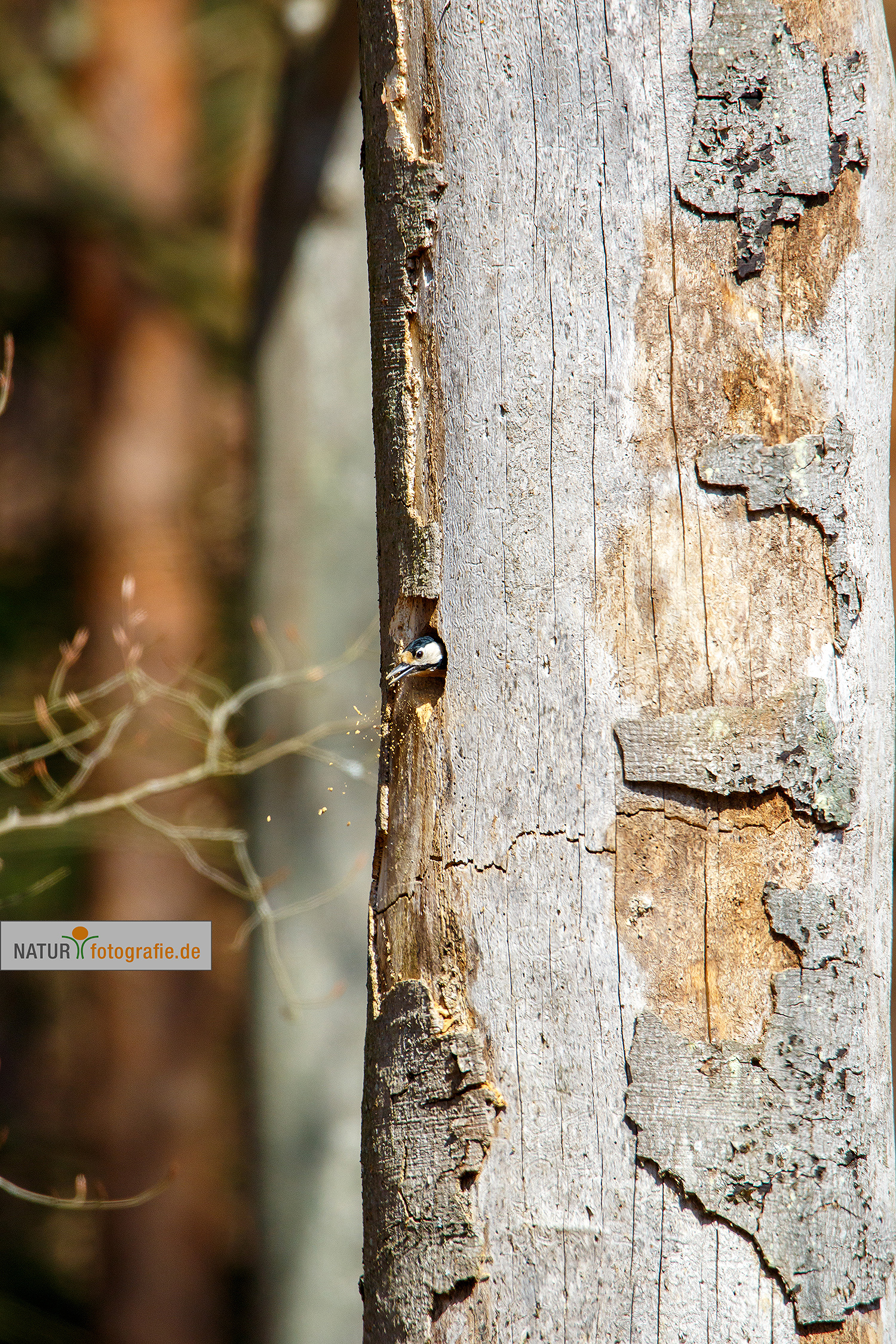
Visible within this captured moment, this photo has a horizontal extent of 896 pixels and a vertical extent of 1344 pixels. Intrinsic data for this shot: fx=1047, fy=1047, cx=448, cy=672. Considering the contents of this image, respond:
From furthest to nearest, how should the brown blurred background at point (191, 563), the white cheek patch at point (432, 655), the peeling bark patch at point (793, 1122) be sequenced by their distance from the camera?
the brown blurred background at point (191, 563), the white cheek patch at point (432, 655), the peeling bark patch at point (793, 1122)

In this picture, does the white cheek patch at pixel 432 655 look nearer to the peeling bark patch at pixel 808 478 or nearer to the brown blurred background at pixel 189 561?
the peeling bark patch at pixel 808 478

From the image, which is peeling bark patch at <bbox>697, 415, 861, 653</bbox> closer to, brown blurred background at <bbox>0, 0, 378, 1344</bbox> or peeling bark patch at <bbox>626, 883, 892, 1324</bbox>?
peeling bark patch at <bbox>626, 883, 892, 1324</bbox>

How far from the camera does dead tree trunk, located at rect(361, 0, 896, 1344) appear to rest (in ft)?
2.74

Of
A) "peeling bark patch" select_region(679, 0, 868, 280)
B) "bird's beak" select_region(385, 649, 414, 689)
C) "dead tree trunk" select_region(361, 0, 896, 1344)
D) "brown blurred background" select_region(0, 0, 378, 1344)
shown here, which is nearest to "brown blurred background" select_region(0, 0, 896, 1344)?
"brown blurred background" select_region(0, 0, 378, 1344)

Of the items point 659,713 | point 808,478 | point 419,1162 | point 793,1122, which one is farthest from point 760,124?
point 419,1162

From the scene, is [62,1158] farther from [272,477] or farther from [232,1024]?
[272,477]

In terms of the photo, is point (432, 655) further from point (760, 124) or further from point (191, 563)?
point (191, 563)

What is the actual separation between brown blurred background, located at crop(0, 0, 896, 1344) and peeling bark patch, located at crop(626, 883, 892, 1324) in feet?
8.43

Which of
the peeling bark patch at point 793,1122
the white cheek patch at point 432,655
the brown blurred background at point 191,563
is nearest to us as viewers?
the peeling bark patch at point 793,1122

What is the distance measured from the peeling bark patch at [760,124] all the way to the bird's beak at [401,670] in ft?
1.42

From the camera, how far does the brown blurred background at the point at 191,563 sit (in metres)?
Answer: 3.59

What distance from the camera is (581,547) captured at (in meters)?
0.88

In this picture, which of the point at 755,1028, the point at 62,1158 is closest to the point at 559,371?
the point at 755,1028

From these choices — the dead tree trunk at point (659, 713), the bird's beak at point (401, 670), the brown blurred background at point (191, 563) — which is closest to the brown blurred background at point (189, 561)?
the brown blurred background at point (191, 563)
